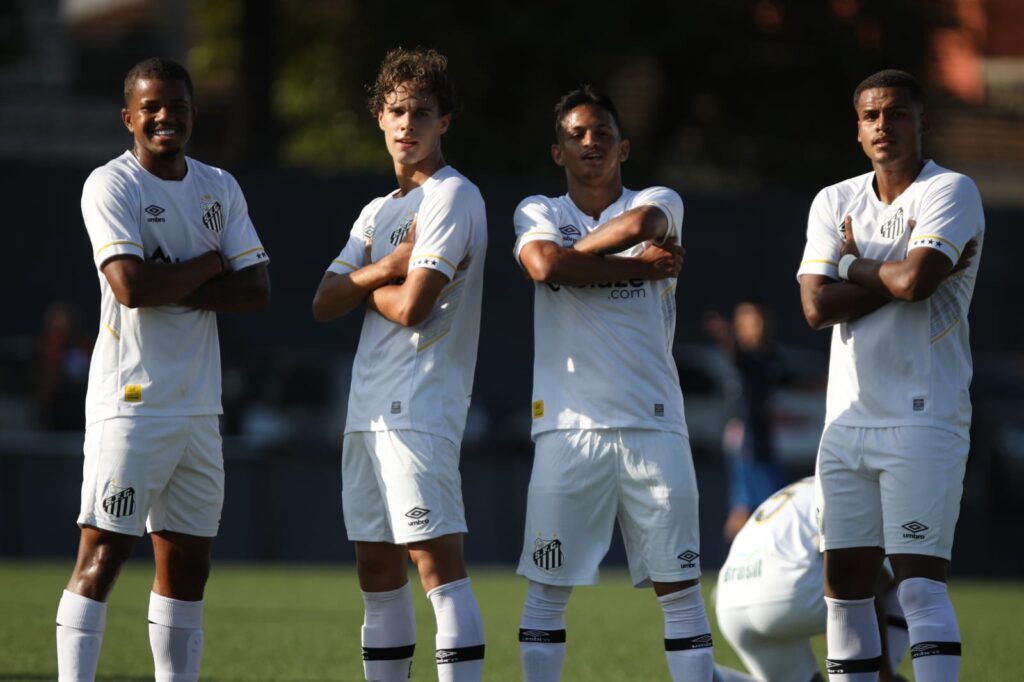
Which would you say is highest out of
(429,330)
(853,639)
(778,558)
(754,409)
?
(429,330)

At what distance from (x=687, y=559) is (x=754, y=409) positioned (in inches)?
287

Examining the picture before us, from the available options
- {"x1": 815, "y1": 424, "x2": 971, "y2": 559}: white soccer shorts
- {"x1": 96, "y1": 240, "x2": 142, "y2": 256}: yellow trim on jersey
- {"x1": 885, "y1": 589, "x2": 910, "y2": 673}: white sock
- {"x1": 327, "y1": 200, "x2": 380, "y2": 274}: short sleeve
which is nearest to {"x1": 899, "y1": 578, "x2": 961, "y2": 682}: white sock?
{"x1": 815, "y1": 424, "x2": 971, "y2": 559}: white soccer shorts

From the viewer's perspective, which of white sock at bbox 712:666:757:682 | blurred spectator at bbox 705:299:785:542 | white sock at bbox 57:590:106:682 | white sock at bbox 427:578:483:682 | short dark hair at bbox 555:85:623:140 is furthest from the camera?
blurred spectator at bbox 705:299:785:542

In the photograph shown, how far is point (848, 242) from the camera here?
6.03m

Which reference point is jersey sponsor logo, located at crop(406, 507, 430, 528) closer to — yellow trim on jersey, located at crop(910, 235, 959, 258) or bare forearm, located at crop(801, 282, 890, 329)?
bare forearm, located at crop(801, 282, 890, 329)

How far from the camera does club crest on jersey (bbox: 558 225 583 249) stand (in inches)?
239

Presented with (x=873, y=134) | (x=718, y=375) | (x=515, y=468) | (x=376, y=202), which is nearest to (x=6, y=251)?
(x=515, y=468)

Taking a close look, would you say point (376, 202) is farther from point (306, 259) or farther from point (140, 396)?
point (306, 259)

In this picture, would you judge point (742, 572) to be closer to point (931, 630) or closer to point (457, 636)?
point (931, 630)

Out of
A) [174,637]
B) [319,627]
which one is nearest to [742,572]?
[174,637]

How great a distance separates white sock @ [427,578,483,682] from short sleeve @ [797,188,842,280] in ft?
6.06

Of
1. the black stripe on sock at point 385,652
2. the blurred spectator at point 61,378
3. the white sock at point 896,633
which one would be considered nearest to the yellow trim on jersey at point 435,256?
the black stripe on sock at point 385,652

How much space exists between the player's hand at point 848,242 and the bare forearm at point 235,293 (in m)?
2.24

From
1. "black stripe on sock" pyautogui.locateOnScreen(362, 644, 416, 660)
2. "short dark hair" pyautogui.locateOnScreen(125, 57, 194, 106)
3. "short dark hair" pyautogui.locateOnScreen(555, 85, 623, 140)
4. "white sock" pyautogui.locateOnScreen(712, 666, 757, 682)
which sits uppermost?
"short dark hair" pyautogui.locateOnScreen(125, 57, 194, 106)
